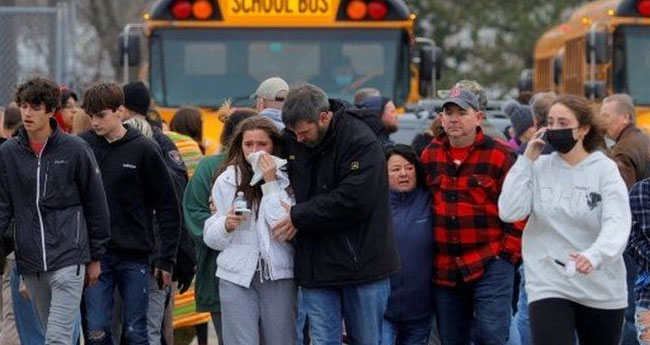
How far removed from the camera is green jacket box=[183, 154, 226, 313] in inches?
374

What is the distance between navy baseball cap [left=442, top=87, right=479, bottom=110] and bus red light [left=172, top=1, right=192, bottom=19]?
712 centimetres

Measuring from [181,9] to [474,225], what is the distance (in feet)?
24.6

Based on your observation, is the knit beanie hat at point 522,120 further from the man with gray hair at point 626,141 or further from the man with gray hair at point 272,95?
the man with gray hair at point 272,95

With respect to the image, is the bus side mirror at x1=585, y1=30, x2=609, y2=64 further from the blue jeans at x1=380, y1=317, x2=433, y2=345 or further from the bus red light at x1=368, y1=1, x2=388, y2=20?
the blue jeans at x1=380, y1=317, x2=433, y2=345

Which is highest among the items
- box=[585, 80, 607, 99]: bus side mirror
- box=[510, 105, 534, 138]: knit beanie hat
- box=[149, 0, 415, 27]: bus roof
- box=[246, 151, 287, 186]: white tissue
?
box=[149, 0, 415, 27]: bus roof

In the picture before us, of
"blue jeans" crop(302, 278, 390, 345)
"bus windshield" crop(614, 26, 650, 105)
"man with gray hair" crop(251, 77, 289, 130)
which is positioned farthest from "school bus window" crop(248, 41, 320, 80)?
"blue jeans" crop(302, 278, 390, 345)

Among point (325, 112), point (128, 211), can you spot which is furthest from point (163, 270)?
point (325, 112)

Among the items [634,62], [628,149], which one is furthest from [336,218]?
[634,62]

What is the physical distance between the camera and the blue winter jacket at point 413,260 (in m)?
9.53

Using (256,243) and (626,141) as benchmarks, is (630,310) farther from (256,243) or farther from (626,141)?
(256,243)

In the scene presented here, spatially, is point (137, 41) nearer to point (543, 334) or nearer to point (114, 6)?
point (543, 334)

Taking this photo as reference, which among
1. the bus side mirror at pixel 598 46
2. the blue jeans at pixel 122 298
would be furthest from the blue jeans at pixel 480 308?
the bus side mirror at pixel 598 46

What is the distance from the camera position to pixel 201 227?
31.1 feet

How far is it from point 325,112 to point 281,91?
53.4 inches
